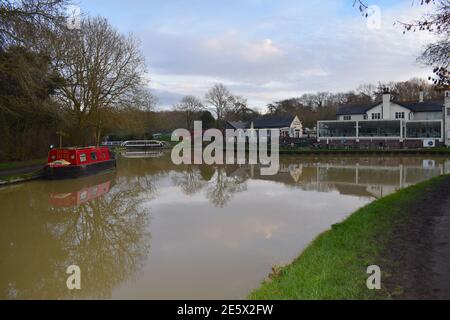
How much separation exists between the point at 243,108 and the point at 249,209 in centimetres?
5295

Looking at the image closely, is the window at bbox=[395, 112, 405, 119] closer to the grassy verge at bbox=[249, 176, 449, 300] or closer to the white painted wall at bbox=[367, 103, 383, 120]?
the white painted wall at bbox=[367, 103, 383, 120]

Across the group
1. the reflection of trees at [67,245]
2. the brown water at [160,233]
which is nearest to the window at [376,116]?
the brown water at [160,233]

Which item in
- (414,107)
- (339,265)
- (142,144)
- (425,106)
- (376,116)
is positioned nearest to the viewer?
(339,265)

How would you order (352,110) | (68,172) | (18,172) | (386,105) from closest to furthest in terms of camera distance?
1. (68,172)
2. (18,172)
3. (386,105)
4. (352,110)

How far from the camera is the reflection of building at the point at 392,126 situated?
37.0m

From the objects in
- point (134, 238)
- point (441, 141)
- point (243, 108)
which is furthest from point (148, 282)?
point (243, 108)

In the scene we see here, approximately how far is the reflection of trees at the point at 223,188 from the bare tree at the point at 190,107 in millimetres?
42856

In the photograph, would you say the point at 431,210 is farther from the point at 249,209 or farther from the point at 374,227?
the point at 249,209

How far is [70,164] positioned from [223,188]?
7312mm

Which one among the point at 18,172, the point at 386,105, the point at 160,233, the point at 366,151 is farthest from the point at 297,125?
the point at 160,233

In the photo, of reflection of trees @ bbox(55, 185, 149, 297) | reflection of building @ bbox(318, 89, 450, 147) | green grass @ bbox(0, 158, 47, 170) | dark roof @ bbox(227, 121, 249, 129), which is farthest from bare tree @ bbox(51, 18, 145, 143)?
dark roof @ bbox(227, 121, 249, 129)

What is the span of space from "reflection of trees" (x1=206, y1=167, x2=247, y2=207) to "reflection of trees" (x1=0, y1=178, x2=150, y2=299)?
8.14 feet

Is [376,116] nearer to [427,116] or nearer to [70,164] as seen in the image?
[427,116]

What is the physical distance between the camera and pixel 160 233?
26.6 feet
